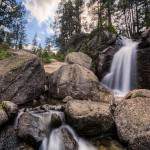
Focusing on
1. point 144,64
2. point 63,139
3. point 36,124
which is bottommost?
point 63,139

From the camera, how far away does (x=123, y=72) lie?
24.5m

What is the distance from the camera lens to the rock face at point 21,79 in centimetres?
1798

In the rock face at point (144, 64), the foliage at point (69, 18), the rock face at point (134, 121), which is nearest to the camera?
the rock face at point (134, 121)

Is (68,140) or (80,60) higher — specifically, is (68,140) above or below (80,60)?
below

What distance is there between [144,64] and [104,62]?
4.96 m

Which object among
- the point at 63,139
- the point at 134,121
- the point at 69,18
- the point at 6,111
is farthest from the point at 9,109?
the point at 69,18

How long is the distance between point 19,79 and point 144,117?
8.52 m

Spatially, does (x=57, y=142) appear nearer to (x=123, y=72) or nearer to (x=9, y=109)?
(x=9, y=109)

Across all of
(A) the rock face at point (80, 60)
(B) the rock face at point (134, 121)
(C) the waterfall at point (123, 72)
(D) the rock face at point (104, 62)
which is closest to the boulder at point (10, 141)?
(B) the rock face at point (134, 121)

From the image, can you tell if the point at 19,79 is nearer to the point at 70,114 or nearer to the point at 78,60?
the point at 70,114

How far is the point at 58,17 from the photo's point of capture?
72562 mm

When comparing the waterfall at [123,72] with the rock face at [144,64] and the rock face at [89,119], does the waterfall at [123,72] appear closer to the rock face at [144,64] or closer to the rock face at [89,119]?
the rock face at [144,64]

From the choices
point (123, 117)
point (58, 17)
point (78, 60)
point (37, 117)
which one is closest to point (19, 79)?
point (37, 117)

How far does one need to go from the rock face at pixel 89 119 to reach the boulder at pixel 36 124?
0.92m
